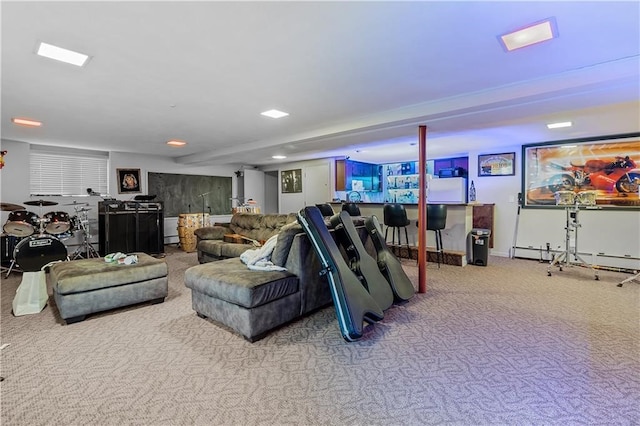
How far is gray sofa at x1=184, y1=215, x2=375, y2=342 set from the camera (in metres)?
2.66

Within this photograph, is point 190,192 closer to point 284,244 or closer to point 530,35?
point 284,244

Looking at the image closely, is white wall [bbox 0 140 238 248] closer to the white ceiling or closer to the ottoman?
the white ceiling

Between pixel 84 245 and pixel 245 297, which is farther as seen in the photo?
pixel 84 245

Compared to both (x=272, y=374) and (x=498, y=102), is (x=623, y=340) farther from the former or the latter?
(x=272, y=374)

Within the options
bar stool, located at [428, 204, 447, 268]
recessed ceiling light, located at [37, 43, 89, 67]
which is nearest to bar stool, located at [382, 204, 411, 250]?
bar stool, located at [428, 204, 447, 268]

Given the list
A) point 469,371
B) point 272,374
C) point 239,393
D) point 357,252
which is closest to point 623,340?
point 469,371

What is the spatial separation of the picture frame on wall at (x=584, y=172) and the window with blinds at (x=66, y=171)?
902cm

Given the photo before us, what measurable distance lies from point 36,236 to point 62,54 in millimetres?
3245

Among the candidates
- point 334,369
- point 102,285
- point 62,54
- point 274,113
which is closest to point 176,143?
point 274,113

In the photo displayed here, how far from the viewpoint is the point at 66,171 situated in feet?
21.8

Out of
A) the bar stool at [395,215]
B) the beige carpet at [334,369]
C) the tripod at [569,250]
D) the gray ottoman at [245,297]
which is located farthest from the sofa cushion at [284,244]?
the tripod at [569,250]

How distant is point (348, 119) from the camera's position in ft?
14.6

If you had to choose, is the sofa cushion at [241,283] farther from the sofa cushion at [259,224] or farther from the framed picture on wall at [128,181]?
the framed picture on wall at [128,181]

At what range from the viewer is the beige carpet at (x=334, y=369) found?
5.90ft
